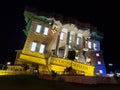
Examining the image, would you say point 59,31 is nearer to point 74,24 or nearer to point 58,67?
point 74,24

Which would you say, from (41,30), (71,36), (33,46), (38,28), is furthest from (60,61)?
(71,36)

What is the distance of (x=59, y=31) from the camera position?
160ft

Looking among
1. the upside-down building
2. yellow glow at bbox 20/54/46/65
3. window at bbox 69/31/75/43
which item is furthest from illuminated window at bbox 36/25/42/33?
window at bbox 69/31/75/43

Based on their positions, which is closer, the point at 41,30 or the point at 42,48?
the point at 42,48

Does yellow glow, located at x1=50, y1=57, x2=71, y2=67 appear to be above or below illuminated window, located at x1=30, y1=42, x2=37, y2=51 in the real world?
below

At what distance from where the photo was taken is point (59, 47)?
48.0m

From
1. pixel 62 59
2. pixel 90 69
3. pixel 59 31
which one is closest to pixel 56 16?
pixel 59 31

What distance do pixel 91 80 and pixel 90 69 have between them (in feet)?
65.0

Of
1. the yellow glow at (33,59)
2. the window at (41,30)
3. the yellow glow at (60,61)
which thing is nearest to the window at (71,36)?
the window at (41,30)

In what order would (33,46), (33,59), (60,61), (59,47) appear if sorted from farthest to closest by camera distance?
1. (59,47)
2. (33,46)
3. (60,61)
4. (33,59)

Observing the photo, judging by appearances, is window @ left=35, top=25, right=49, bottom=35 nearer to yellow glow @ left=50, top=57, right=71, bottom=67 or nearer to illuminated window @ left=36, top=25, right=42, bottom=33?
illuminated window @ left=36, top=25, right=42, bottom=33

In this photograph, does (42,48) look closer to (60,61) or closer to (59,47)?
(59,47)

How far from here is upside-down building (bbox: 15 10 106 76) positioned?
4325cm

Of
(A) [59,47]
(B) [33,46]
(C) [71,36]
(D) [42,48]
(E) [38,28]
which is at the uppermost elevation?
(E) [38,28]
